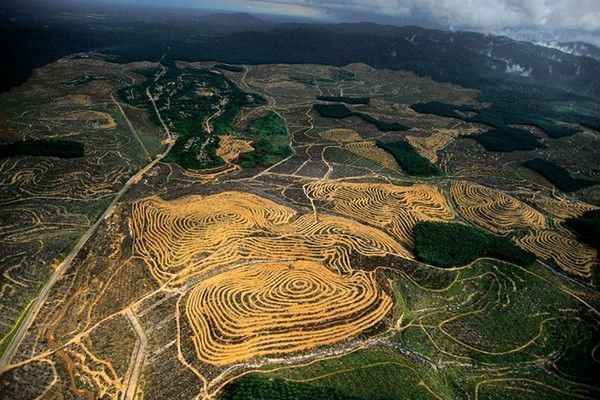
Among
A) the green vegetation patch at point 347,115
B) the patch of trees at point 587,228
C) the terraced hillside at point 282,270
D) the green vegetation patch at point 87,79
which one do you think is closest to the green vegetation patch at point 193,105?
the terraced hillside at point 282,270

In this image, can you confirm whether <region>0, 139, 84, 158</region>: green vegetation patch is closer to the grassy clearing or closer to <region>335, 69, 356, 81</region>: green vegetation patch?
the grassy clearing

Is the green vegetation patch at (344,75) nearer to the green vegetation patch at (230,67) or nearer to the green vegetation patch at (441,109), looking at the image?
the green vegetation patch at (230,67)

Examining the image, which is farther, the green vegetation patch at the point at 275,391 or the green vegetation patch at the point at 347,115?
the green vegetation patch at the point at 347,115

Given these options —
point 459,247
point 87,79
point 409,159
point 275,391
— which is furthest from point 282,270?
point 87,79

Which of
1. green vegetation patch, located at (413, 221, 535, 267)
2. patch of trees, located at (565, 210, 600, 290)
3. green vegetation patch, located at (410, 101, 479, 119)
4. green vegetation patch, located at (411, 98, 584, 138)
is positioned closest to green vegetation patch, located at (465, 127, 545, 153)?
green vegetation patch, located at (411, 98, 584, 138)

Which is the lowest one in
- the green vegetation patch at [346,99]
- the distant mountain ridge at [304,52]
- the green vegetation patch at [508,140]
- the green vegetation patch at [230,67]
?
the green vegetation patch at [508,140]

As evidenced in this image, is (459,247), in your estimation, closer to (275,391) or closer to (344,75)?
(275,391)
